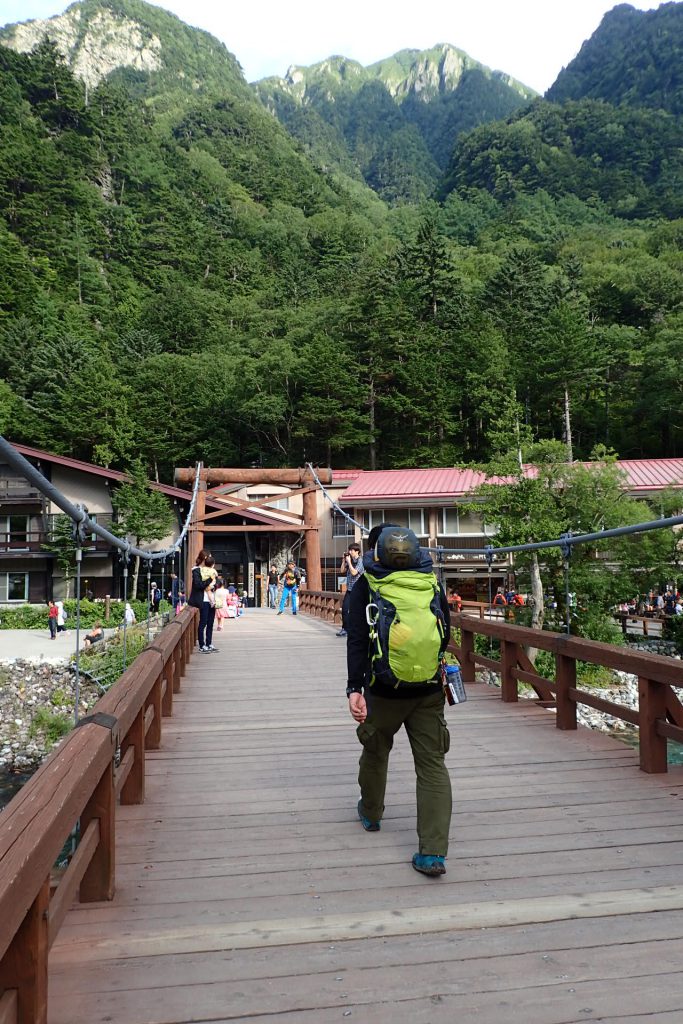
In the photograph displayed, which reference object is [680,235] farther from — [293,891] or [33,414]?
[293,891]

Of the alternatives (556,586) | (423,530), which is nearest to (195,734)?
(556,586)

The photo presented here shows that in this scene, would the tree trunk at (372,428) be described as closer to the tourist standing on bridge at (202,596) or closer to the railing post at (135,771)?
the tourist standing on bridge at (202,596)

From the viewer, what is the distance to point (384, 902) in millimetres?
2188

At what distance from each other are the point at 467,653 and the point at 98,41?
13326 centimetres

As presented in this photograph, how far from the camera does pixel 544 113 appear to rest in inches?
3130

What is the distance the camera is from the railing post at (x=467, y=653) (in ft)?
20.1

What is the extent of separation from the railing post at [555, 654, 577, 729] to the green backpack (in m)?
2.02

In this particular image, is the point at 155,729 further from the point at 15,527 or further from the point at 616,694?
the point at 15,527

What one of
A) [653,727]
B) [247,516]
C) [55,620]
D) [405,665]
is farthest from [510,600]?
[405,665]

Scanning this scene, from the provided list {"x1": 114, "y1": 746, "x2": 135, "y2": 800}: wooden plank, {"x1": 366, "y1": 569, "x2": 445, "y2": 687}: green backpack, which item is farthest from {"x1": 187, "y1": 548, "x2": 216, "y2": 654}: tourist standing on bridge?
{"x1": 366, "y1": 569, "x2": 445, "y2": 687}: green backpack

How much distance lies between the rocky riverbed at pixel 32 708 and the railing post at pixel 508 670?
10705mm

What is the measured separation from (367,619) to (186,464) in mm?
38421

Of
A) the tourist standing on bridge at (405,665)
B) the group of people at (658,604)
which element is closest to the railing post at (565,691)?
the tourist standing on bridge at (405,665)

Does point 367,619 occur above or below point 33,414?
below
